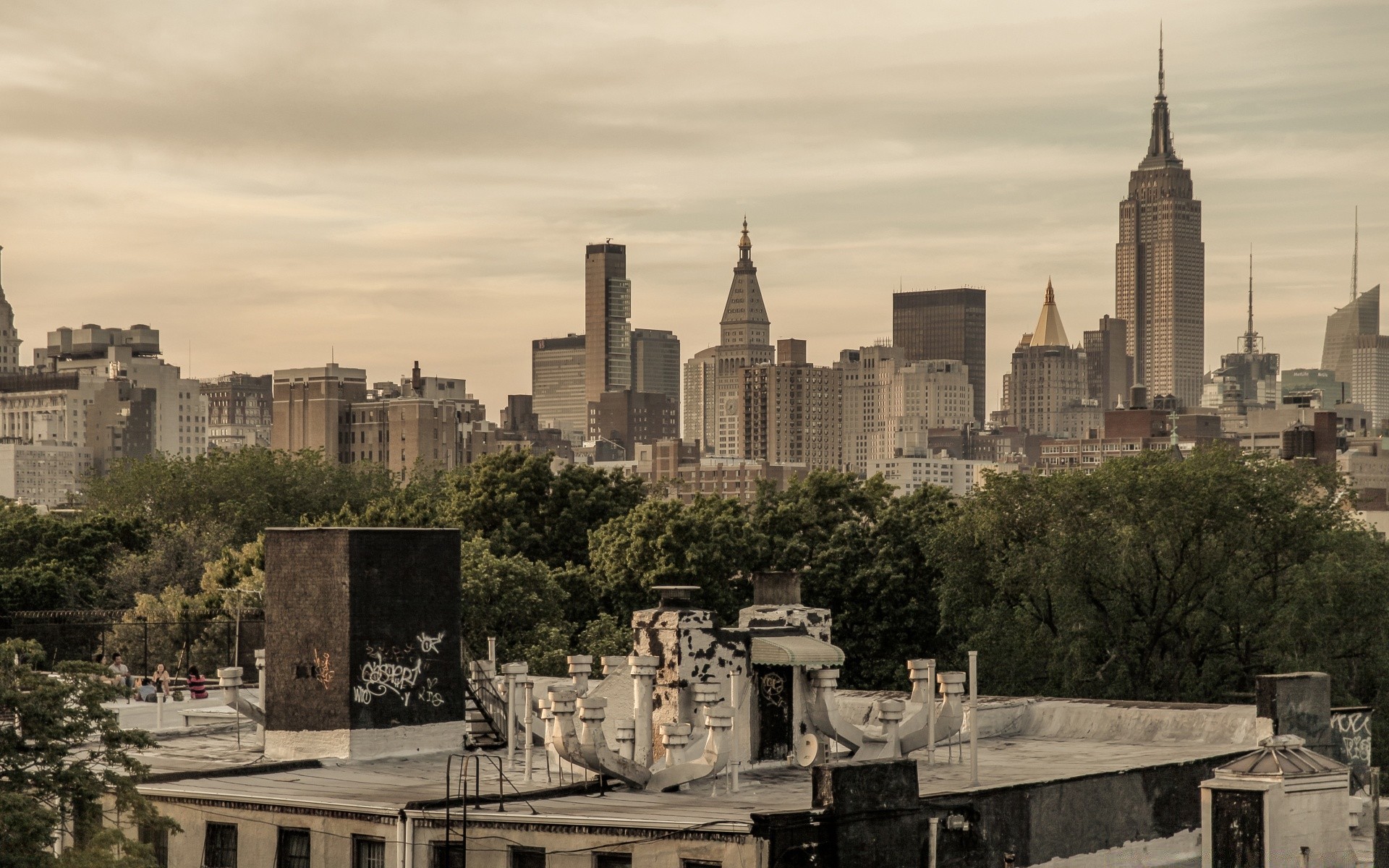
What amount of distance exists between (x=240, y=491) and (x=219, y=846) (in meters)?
94.9

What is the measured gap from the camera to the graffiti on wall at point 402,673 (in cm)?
3166

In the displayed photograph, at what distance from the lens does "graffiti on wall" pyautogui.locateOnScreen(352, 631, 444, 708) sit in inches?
1246

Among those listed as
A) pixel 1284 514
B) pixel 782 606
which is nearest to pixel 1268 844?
pixel 782 606

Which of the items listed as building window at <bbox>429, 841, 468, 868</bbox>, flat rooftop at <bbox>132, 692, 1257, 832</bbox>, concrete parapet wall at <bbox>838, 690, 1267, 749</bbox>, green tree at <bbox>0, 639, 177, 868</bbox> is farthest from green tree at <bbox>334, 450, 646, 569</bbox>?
building window at <bbox>429, 841, 468, 868</bbox>

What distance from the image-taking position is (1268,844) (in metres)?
23.5

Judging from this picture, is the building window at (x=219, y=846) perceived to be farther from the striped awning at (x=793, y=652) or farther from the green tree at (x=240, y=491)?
the green tree at (x=240, y=491)

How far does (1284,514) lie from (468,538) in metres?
30.8

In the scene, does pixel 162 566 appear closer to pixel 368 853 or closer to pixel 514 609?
pixel 514 609

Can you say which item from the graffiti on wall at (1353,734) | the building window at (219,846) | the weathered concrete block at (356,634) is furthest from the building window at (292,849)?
the graffiti on wall at (1353,734)

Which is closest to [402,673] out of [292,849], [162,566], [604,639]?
[292,849]

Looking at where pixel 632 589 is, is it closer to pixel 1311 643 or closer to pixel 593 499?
pixel 593 499

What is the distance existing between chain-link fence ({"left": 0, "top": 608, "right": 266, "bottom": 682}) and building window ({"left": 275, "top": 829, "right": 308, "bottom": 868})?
28725 mm

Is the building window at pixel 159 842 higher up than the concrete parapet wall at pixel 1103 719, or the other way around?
the concrete parapet wall at pixel 1103 719

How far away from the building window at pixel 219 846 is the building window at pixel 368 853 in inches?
83.5
